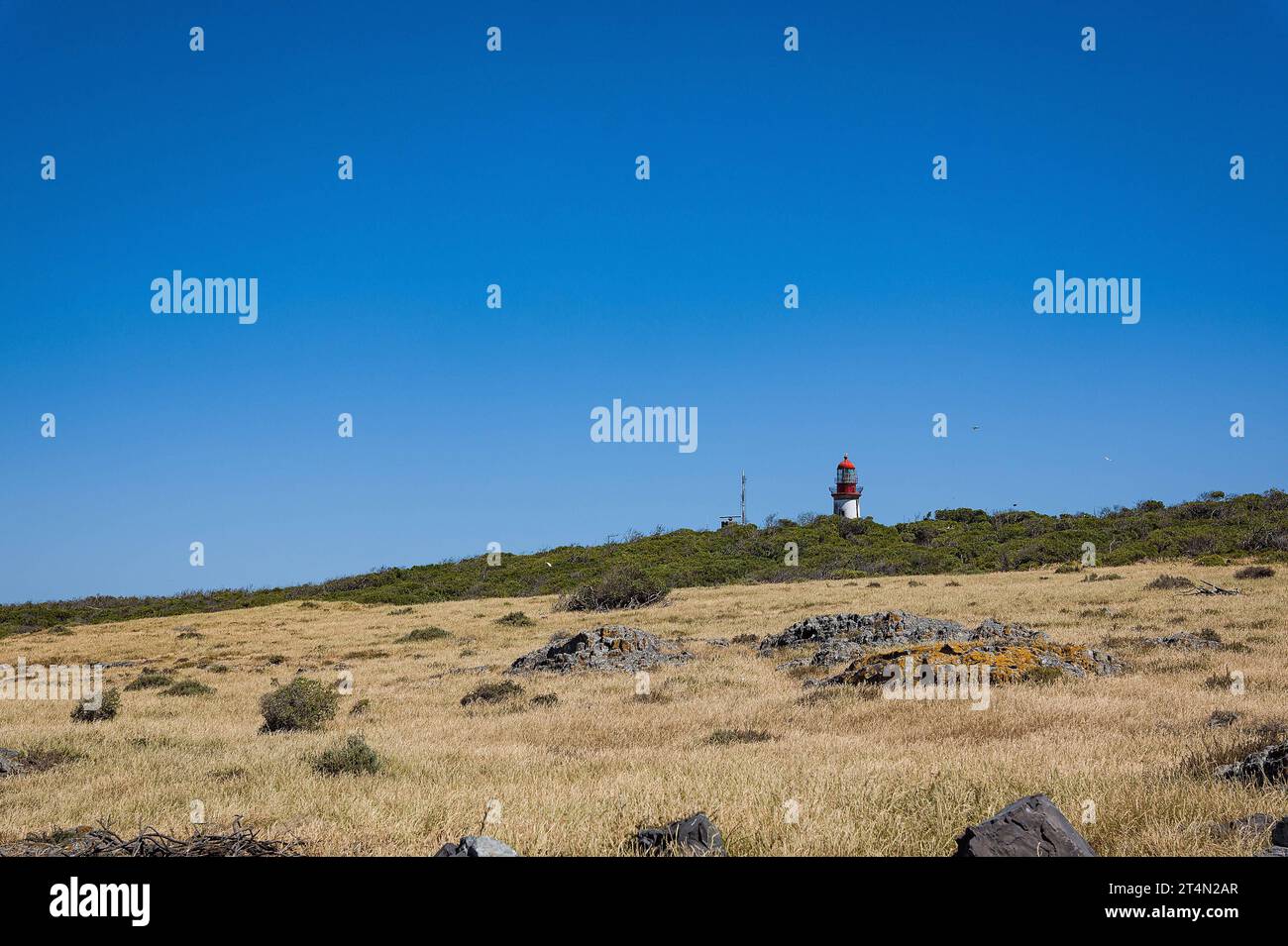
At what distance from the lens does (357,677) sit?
2261cm

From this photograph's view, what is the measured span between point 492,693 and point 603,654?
525 centimetres

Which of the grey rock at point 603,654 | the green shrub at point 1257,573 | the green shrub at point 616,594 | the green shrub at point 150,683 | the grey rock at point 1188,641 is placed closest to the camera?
the grey rock at point 1188,641

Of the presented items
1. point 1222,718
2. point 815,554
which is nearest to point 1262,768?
point 1222,718

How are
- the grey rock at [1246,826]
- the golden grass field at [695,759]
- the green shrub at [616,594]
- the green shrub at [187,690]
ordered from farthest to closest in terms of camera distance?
the green shrub at [616,594] < the green shrub at [187,690] < the golden grass field at [695,759] < the grey rock at [1246,826]

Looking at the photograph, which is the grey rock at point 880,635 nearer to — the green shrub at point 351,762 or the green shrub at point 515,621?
the green shrub at point 351,762

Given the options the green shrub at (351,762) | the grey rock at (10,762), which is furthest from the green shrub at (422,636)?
the green shrub at (351,762)

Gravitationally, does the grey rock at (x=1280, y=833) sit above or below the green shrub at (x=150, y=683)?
above

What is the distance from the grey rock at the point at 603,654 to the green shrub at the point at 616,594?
1829 cm

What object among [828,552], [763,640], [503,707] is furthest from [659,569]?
[503,707]

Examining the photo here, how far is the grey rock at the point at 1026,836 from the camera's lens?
222 inches

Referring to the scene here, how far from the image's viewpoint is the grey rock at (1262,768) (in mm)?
8078

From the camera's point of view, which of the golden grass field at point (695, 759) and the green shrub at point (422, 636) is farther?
the green shrub at point (422, 636)

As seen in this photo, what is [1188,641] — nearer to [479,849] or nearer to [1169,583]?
[1169,583]

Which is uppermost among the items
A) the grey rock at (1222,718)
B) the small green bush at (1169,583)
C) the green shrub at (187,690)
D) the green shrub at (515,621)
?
the grey rock at (1222,718)
